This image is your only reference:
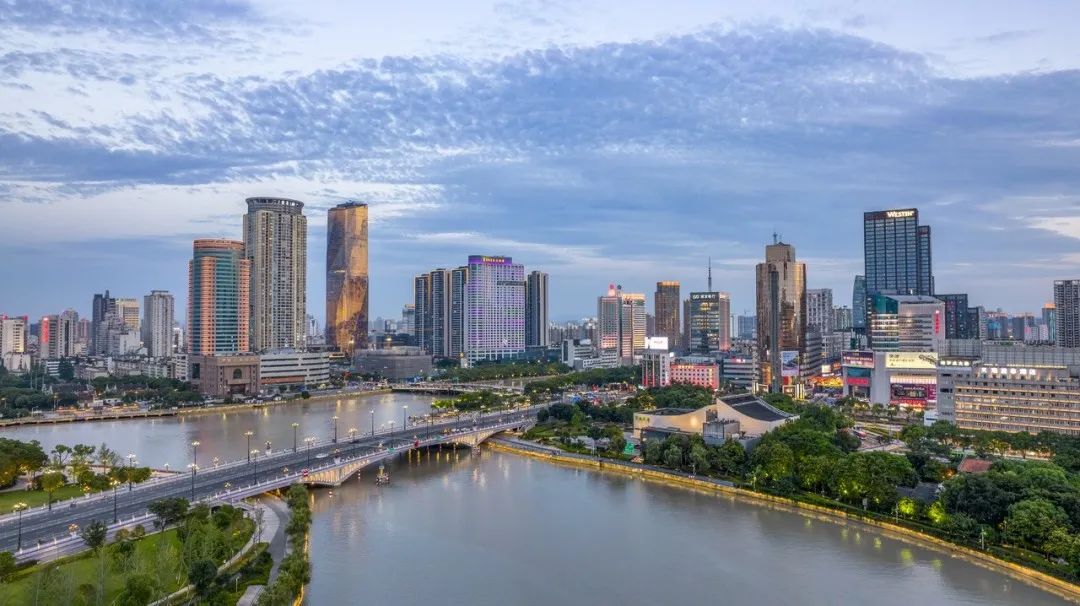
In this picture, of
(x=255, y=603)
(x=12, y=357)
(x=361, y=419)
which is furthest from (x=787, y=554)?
(x=12, y=357)

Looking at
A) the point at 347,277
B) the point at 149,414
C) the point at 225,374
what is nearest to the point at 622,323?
the point at 347,277

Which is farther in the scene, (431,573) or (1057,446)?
(1057,446)

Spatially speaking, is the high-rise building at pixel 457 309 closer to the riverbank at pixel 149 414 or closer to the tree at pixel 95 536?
the riverbank at pixel 149 414

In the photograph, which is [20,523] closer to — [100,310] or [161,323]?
[161,323]

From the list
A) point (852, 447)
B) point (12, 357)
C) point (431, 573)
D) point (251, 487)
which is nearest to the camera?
point (431, 573)

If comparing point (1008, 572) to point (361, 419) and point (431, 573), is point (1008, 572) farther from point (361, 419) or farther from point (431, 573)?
point (361, 419)

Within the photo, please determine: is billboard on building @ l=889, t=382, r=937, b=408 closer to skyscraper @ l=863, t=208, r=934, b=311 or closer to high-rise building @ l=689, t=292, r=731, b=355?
high-rise building @ l=689, t=292, r=731, b=355
